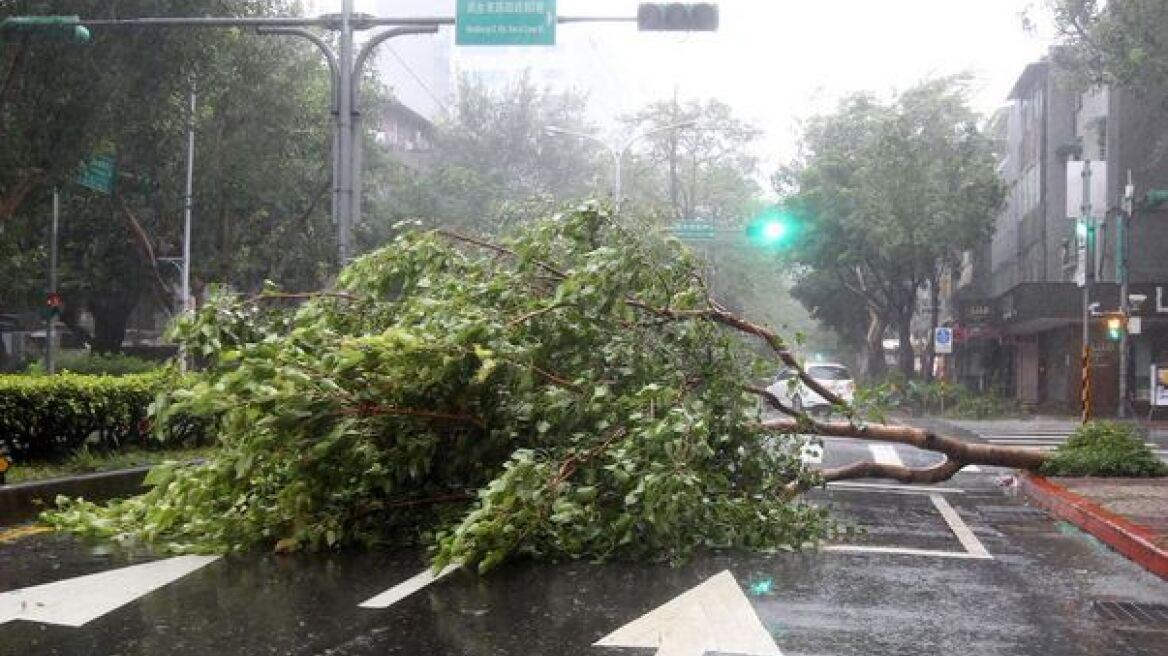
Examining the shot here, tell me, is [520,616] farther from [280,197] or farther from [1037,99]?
[1037,99]

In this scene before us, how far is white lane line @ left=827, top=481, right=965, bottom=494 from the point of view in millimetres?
14055

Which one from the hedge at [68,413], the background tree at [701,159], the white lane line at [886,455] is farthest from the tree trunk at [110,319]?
the white lane line at [886,455]

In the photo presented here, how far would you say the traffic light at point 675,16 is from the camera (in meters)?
14.0

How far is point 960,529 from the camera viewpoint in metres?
10.6

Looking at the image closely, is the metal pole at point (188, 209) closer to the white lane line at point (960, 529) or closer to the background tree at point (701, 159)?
the white lane line at point (960, 529)

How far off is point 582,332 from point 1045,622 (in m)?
4.22

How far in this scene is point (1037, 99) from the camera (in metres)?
42.4

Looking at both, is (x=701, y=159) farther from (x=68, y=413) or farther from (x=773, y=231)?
(x=68, y=413)

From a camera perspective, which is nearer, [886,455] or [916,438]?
[916,438]

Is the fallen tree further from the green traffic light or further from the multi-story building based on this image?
the multi-story building

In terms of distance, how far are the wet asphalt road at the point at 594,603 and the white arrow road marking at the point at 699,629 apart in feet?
0.34

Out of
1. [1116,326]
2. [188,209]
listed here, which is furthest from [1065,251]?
[188,209]

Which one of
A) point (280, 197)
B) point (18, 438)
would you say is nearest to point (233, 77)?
point (280, 197)

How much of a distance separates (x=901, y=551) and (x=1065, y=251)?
104 ft
